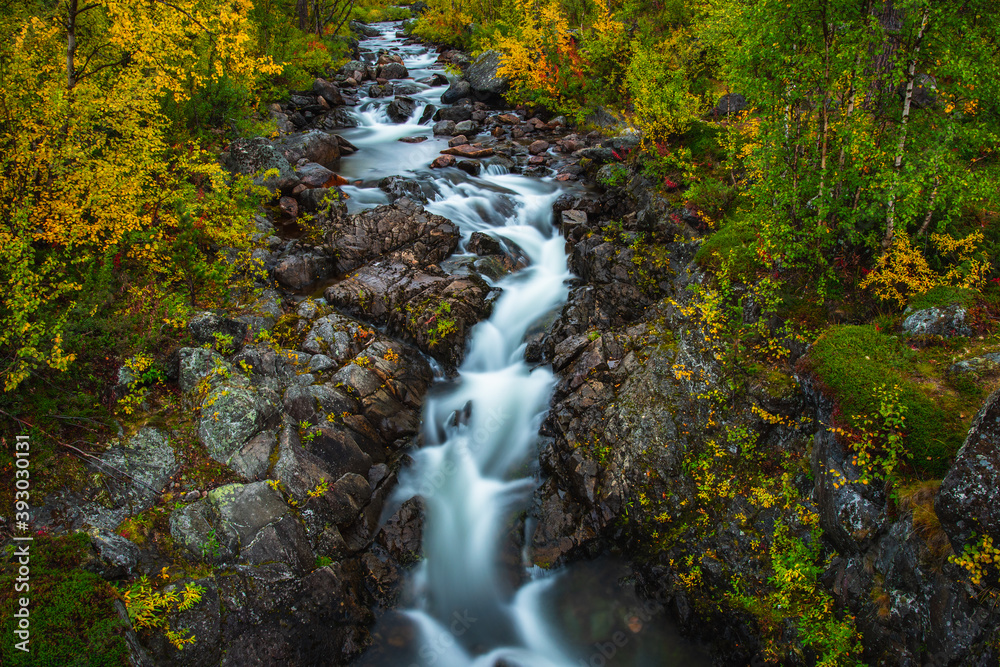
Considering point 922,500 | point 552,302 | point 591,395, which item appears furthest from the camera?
point 552,302

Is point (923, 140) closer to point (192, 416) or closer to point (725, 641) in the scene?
point (725, 641)

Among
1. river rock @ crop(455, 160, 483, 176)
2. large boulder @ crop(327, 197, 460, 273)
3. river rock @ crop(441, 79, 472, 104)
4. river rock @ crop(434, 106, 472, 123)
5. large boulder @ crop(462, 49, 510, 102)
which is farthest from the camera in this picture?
river rock @ crop(441, 79, 472, 104)

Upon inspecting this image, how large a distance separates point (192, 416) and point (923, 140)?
34.3ft

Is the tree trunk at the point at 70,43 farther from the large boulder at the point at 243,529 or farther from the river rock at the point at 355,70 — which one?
the river rock at the point at 355,70

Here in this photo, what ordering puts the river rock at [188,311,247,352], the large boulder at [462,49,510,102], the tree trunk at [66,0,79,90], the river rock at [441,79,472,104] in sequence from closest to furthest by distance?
the tree trunk at [66,0,79,90] < the river rock at [188,311,247,352] < the large boulder at [462,49,510,102] < the river rock at [441,79,472,104]

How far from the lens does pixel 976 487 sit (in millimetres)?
4246

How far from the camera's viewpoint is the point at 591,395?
28.9 feet

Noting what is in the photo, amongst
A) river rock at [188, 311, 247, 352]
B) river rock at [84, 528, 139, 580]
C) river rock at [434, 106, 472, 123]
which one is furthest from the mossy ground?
river rock at [434, 106, 472, 123]

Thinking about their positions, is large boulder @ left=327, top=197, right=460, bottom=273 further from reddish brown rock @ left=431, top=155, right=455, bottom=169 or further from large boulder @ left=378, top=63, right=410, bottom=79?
large boulder @ left=378, top=63, right=410, bottom=79

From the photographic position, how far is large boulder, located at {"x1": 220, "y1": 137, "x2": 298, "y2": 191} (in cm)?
1415

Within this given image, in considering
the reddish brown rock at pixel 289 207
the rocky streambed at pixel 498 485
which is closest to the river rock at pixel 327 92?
the reddish brown rock at pixel 289 207

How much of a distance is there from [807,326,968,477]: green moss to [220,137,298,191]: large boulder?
44.4ft

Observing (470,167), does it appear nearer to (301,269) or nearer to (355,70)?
(301,269)

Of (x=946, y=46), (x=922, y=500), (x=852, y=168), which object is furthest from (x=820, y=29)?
(x=922, y=500)
